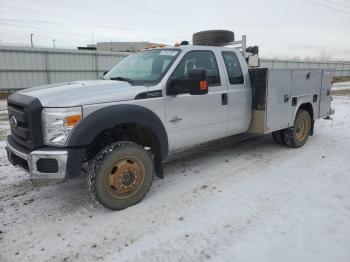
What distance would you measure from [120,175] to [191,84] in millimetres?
1447

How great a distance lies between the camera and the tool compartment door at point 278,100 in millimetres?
5742

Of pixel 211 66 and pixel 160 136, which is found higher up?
pixel 211 66

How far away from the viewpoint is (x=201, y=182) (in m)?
4.79

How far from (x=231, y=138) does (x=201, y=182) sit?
2.89 meters

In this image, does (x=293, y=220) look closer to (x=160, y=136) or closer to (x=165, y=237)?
(x=165, y=237)

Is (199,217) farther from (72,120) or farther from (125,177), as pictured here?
(72,120)

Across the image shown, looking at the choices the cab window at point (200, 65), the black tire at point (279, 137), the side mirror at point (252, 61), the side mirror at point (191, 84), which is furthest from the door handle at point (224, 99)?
the black tire at point (279, 137)

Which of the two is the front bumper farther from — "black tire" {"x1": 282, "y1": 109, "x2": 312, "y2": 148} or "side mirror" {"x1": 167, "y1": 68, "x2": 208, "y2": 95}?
"black tire" {"x1": 282, "y1": 109, "x2": 312, "y2": 148}

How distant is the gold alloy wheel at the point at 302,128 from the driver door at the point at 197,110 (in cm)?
208

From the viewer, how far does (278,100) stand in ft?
19.5

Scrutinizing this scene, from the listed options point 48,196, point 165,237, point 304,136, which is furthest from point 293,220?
point 304,136

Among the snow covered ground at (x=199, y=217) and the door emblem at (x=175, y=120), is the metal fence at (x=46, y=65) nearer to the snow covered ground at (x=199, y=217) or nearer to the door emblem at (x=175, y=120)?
the snow covered ground at (x=199, y=217)

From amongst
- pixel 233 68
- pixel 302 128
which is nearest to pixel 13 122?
pixel 233 68

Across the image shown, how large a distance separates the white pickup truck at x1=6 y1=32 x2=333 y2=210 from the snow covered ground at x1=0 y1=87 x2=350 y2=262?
467mm
